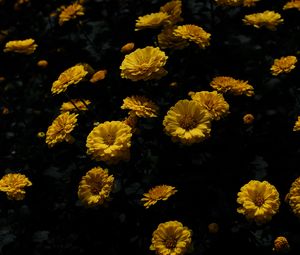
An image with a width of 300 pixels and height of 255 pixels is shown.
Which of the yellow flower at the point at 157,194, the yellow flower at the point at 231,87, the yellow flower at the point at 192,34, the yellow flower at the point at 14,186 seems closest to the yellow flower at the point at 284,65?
the yellow flower at the point at 231,87

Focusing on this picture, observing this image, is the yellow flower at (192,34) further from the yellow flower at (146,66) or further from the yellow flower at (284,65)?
the yellow flower at (284,65)

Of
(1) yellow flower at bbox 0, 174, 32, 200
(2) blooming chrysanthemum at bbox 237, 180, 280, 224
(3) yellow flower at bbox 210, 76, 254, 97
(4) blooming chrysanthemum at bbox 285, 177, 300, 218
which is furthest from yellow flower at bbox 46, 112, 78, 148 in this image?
(4) blooming chrysanthemum at bbox 285, 177, 300, 218

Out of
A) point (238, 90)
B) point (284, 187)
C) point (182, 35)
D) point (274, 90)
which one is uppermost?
point (182, 35)

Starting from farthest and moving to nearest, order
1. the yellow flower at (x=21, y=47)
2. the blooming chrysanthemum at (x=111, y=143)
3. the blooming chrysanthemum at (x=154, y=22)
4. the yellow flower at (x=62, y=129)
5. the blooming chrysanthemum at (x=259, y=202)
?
1. the yellow flower at (x=21, y=47)
2. the blooming chrysanthemum at (x=154, y=22)
3. the yellow flower at (x=62, y=129)
4. the blooming chrysanthemum at (x=111, y=143)
5. the blooming chrysanthemum at (x=259, y=202)

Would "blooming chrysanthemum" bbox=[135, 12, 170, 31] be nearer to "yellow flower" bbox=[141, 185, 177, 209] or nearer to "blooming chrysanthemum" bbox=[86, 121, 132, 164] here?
"blooming chrysanthemum" bbox=[86, 121, 132, 164]

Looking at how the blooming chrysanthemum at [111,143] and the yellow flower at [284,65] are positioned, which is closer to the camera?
the blooming chrysanthemum at [111,143]

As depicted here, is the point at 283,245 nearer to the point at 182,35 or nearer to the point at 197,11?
the point at 182,35

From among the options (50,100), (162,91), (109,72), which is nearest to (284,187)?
(162,91)
